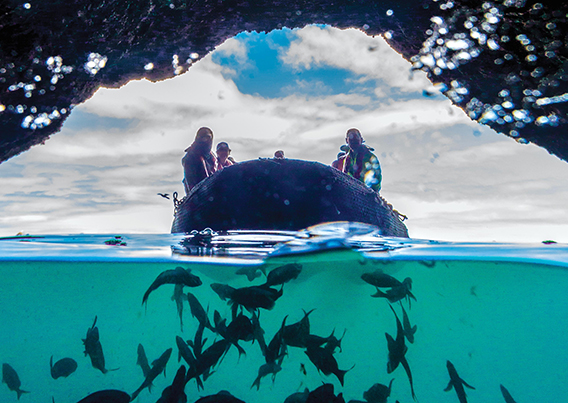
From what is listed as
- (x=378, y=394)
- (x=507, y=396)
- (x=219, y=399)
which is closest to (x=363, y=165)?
(x=507, y=396)

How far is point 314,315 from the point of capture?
16.1 ft

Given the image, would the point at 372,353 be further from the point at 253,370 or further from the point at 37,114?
the point at 37,114

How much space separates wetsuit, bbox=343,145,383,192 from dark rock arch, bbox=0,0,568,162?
337 cm

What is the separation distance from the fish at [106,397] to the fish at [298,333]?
1.82 metres

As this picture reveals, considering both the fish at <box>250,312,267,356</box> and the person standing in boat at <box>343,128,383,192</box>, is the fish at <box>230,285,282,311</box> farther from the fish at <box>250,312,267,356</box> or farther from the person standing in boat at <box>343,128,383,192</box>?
the person standing in boat at <box>343,128,383,192</box>

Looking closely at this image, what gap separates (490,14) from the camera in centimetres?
742

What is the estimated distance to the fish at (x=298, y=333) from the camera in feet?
10.2

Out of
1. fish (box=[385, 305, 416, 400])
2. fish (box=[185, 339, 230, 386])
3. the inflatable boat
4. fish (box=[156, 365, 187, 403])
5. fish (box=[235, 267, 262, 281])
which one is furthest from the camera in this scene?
the inflatable boat

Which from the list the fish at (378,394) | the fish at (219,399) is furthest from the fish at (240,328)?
the fish at (378,394)

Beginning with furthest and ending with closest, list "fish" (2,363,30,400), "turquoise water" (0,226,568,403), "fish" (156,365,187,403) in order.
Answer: "turquoise water" (0,226,568,403), "fish" (2,363,30,400), "fish" (156,365,187,403)

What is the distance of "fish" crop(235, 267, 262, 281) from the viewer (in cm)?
465

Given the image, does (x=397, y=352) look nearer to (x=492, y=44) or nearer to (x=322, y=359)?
(x=322, y=359)

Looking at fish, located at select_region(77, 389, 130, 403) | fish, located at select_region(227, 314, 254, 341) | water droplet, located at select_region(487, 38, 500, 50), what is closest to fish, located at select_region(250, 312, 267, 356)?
fish, located at select_region(227, 314, 254, 341)

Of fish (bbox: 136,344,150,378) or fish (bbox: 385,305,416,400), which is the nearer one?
fish (bbox: 385,305,416,400)
